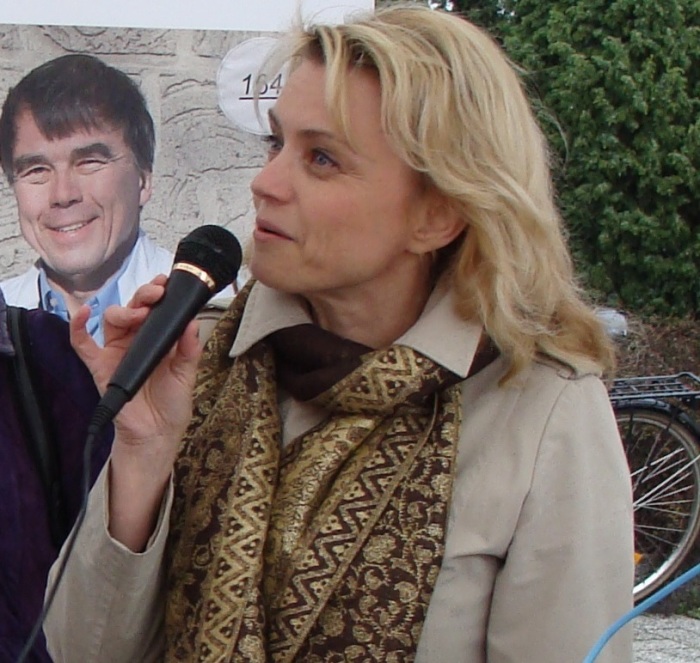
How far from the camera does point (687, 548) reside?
195 inches

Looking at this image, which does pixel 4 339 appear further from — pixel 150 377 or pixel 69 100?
pixel 69 100

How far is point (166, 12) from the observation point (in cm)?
277

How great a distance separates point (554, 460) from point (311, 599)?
1.29ft

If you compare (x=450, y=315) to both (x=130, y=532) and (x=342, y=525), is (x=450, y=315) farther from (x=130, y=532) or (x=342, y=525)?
(x=130, y=532)

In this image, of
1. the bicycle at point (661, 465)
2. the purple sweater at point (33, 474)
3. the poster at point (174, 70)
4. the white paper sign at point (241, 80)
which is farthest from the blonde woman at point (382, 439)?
the bicycle at point (661, 465)

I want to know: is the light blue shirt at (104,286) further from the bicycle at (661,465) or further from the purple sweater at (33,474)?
the bicycle at (661,465)

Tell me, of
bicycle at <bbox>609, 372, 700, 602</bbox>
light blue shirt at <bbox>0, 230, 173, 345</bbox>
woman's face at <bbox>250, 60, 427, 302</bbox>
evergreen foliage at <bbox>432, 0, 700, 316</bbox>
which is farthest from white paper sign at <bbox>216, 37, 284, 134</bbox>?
evergreen foliage at <bbox>432, 0, 700, 316</bbox>

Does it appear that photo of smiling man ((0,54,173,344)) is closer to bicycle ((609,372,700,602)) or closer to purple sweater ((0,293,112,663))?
purple sweater ((0,293,112,663))

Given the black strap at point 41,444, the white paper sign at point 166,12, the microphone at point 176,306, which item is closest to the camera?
the microphone at point 176,306

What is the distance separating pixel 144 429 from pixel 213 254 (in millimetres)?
257

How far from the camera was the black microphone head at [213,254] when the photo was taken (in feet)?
5.07

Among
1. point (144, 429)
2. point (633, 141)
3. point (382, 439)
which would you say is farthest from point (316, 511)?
point (633, 141)

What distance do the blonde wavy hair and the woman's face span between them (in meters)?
0.03

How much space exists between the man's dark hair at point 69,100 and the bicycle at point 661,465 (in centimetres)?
266
